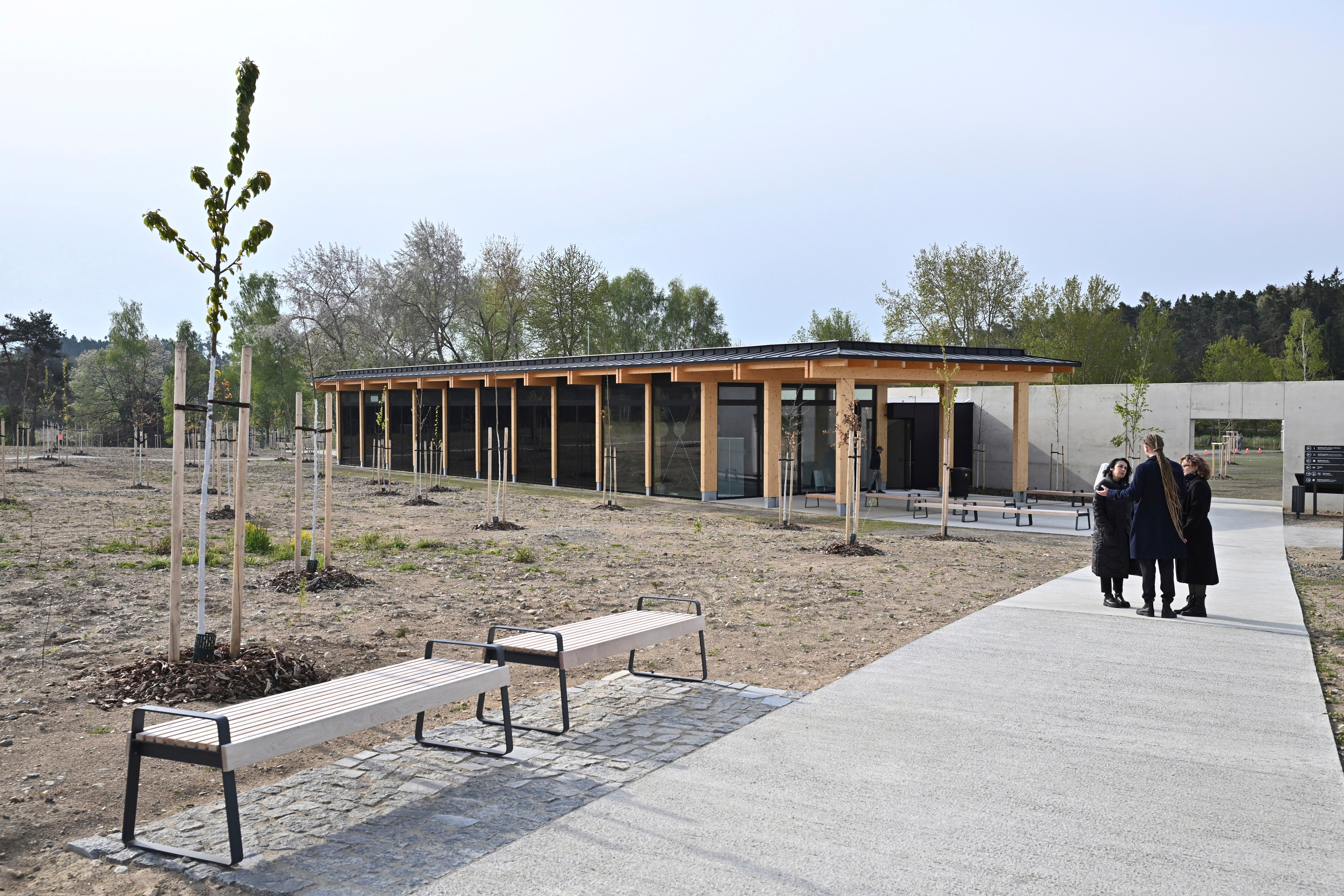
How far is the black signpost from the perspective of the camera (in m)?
21.4

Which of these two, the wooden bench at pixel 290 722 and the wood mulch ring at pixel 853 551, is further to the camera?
the wood mulch ring at pixel 853 551

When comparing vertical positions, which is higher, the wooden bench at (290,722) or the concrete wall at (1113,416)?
the concrete wall at (1113,416)

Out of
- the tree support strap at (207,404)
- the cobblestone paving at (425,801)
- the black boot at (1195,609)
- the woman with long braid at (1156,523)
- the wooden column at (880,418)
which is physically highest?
the wooden column at (880,418)

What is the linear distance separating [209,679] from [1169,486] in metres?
→ 8.12

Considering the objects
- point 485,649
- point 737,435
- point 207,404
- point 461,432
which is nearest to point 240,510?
point 207,404

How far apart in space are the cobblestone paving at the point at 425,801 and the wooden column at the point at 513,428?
2433 centimetres

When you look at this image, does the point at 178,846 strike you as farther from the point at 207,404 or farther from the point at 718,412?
the point at 718,412

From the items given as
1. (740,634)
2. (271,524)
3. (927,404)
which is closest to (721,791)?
(740,634)

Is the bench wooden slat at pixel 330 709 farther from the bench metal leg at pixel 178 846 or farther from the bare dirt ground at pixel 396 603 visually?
the bare dirt ground at pixel 396 603

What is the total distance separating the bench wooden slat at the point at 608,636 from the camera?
5.91 metres

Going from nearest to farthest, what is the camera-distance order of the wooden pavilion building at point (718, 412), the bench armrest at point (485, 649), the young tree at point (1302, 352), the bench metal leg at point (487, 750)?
the bench metal leg at point (487, 750) < the bench armrest at point (485, 649) < the wooden pavilion building at point (718, 412) < the young tree at point (1302, 352)

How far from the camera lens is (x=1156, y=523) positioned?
30.7 feet

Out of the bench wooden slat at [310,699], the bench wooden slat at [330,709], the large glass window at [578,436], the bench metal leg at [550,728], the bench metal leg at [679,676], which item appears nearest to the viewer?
the bench wooden slat at [330,709]

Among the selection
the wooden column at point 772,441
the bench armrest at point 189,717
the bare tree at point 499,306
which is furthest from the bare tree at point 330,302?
the bench armrest at point 189,717
